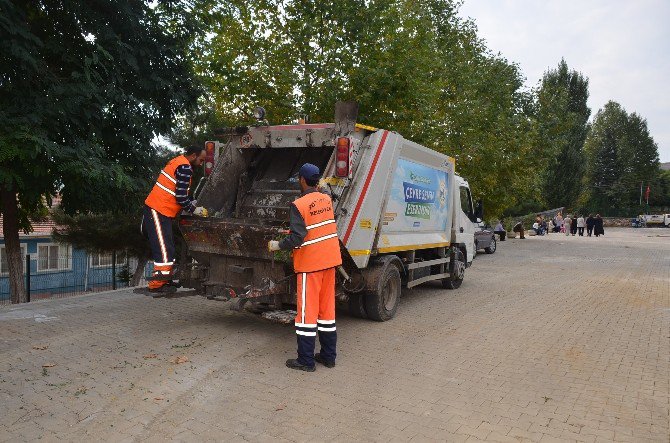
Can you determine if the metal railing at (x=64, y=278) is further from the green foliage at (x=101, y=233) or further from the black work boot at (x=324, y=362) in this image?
the black work boot at (x=324, y=362)

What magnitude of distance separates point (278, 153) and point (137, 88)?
356 cm

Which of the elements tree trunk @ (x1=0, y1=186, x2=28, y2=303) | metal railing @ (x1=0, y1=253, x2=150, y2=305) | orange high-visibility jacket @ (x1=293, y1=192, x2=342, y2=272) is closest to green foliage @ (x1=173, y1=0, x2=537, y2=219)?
tree trunk @ (x1=0, y1=186, x2=28, y2=303)

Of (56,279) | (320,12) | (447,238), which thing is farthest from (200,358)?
(56,279)

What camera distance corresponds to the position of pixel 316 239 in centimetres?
473

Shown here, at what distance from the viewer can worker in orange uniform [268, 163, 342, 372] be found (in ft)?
15.3

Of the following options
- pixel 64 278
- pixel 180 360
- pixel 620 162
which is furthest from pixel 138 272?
pixel 620 162

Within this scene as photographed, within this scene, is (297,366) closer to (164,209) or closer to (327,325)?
(327,325)

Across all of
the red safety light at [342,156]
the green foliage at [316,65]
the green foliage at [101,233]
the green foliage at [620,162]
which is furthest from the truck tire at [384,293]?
the green foliage at [620,162]

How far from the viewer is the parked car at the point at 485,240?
1708cm

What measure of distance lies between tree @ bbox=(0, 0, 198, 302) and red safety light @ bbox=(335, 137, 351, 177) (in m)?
3.52

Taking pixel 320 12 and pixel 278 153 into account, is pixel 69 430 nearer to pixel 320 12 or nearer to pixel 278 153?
pixel 278 153

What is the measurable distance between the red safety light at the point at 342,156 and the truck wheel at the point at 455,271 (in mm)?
4376

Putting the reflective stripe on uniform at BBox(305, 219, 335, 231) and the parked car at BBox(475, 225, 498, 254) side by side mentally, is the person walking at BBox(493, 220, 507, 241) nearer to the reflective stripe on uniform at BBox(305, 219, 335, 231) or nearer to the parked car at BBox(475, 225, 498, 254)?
the parked car at BBox(475, 225, 498, 254)

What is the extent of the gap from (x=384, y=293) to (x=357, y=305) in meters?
0.40
